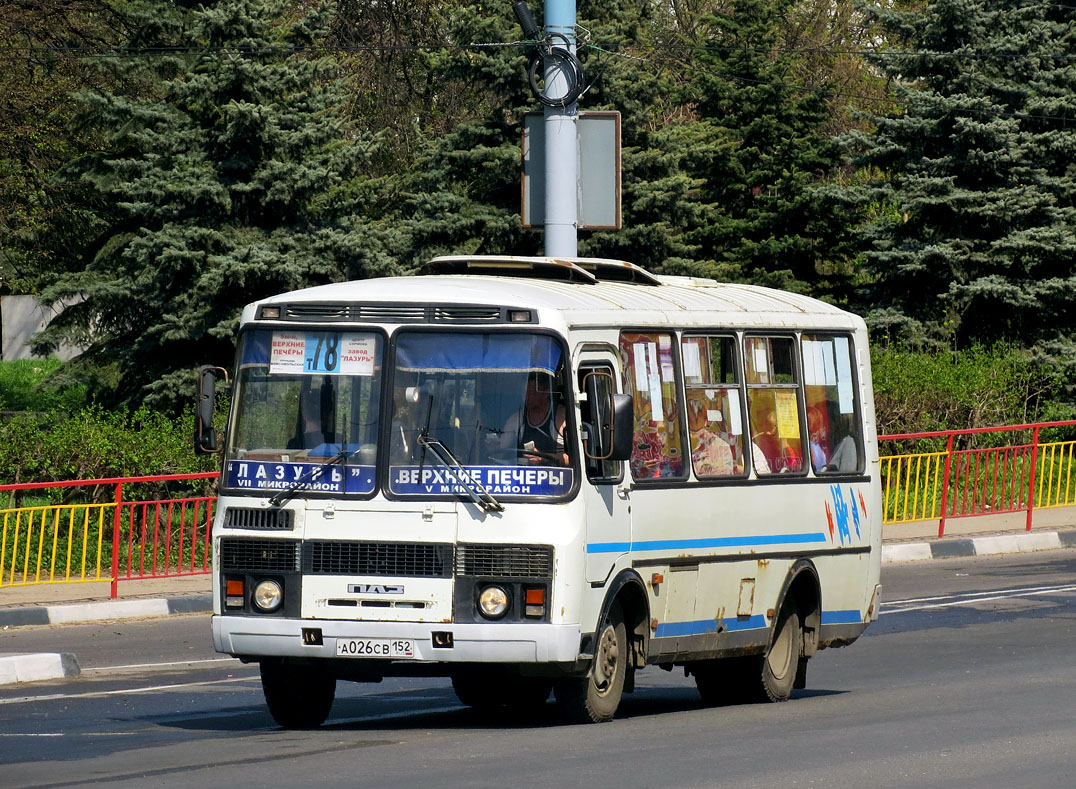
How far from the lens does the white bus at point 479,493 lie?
916cm

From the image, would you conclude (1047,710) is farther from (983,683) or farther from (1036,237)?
(1036,237)

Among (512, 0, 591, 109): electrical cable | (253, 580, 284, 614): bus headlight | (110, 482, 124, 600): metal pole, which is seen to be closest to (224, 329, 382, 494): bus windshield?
(253, 580, 284, 614): bus headlight

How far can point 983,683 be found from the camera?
11.6m

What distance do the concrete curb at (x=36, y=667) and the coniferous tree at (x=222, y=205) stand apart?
1232 cm

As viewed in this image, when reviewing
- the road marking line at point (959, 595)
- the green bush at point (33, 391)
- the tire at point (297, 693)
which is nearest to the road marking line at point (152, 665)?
the tire at point (297, 693)

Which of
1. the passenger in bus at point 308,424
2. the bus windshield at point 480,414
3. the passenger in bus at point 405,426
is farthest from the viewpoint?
the passenger in bus at point 308,424

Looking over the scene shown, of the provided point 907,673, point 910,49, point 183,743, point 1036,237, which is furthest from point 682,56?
point 183,743

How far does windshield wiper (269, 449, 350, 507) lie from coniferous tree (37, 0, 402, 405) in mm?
15341

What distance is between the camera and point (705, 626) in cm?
1062

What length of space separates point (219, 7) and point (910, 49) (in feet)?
47.7

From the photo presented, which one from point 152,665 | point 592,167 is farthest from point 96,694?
point 592,167

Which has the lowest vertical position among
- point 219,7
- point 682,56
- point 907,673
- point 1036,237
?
point 907,673

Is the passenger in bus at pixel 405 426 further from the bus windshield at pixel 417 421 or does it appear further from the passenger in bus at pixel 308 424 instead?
the passenger in bus at pixel 308 424

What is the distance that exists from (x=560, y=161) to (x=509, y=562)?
799 cm
